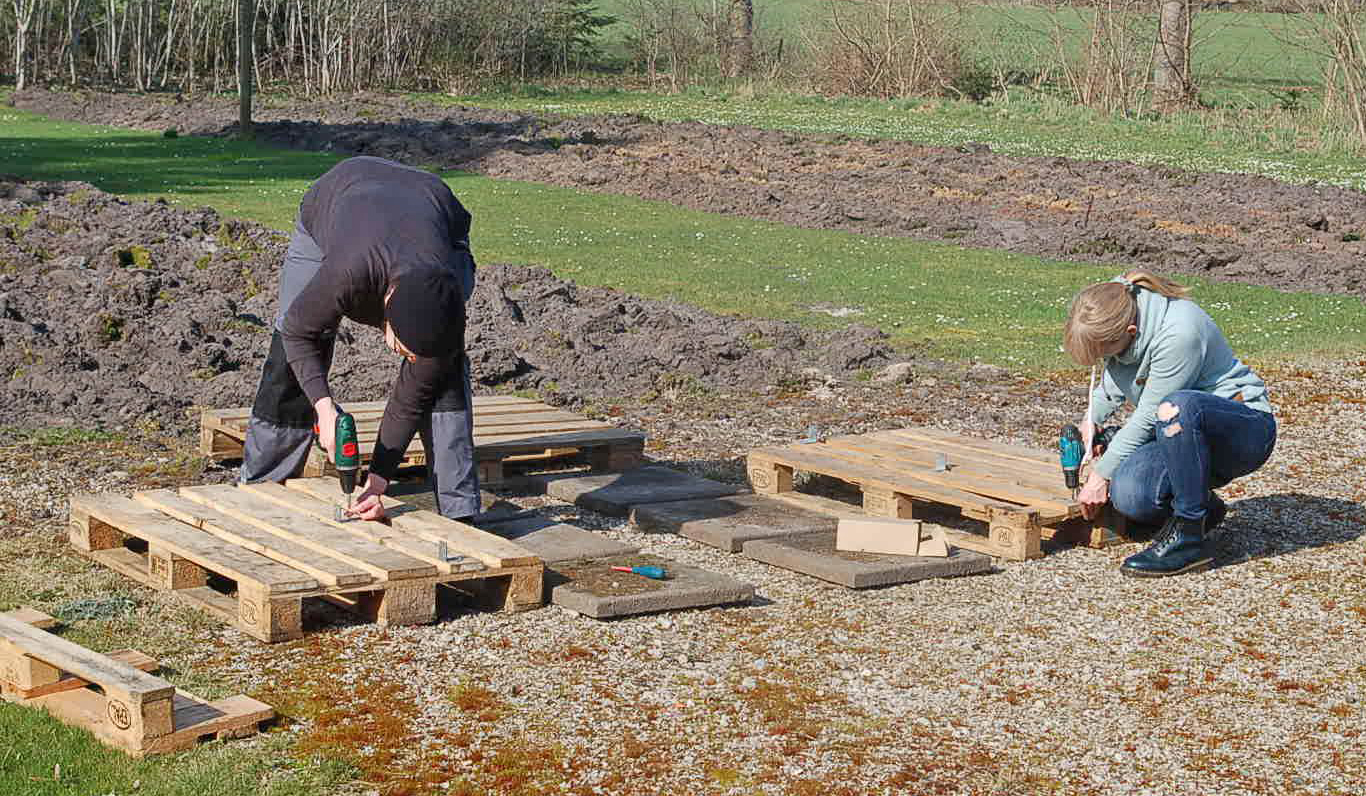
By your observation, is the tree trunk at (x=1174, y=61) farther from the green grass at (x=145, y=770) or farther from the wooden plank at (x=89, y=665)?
the green grass at (x=145, y=770)

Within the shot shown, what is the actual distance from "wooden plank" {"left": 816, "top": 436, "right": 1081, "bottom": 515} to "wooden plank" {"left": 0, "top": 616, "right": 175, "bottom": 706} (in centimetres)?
405

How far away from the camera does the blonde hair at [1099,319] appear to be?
6320 mm

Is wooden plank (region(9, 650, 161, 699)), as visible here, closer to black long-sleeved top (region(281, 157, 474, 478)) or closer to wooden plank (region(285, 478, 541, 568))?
black long-sleeved top (region(281, 157, 474, 478))

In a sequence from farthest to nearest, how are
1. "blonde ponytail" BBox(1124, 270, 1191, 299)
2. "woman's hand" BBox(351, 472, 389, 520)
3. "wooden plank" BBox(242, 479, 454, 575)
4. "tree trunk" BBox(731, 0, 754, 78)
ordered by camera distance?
"tree trunk" BBox(731, 0, 754, 78), "blonde ponytail" BBox(1124, 270, 1191, 299), "woman's hand" BBox(351, 472, 389, 520), "wooden plank" BBox(242, 479, 454, 575)

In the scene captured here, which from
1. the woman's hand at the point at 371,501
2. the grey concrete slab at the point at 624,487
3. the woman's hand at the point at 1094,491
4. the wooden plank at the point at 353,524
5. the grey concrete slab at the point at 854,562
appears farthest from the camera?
the grey concrete slab at the point at 624,487

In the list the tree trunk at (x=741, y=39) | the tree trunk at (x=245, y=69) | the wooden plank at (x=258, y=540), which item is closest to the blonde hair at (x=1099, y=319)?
the wooden plank at (x=258, y=540)

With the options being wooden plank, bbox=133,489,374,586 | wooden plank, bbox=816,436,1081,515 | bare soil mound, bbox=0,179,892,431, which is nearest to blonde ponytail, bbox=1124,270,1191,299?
wooden plank, bbox=816,436,1081,515

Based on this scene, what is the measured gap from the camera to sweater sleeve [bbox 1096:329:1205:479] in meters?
6.59

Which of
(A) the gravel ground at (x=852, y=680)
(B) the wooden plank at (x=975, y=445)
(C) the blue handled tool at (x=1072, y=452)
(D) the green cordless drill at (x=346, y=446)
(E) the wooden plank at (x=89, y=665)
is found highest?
(D) the green cordless drill at (x=346, y=446)

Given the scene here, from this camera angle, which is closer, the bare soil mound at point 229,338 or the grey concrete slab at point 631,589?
the grey concrete slab at point 631,589

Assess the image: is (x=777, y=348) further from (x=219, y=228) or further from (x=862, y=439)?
(x=219, y=228)

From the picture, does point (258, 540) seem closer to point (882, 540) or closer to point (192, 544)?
point (192, 544)

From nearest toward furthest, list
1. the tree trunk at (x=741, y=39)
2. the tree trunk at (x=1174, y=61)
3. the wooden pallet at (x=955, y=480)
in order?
the wooden pallet at (x=955, y=480) → the tree trunk at (x=1174, y=61) → the tree trunk at (x=741, y=39)

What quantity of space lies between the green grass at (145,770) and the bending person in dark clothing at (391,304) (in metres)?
1.46
